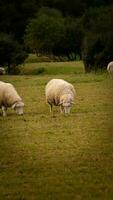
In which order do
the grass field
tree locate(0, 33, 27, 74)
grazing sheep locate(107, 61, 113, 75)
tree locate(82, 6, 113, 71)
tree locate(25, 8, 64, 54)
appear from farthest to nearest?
tree locate(25, 8, 64, 54)
tree locate(0, 33, 27, 74)
tree locate(82, 6, 113, 71)
grazing sheep locate(107, 61, 113, 75)
the grass field

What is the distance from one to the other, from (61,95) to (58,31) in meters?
45.0

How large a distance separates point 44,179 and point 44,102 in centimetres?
1346

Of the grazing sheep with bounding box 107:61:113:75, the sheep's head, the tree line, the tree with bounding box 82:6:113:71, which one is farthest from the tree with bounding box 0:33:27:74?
the sheep's head

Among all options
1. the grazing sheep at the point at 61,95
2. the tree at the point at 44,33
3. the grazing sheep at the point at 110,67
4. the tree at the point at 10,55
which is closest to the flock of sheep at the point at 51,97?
the grazing sheep at the point at 61,95

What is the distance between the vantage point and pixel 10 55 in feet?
168

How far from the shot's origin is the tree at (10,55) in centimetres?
5078

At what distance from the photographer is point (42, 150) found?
1320 centimetres

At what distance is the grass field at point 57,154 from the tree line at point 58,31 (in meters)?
24.0

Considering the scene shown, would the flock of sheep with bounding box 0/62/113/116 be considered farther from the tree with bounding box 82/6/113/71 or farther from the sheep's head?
the tree with bounding box 82/6/113/71

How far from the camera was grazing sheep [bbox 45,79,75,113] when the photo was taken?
19750 mm

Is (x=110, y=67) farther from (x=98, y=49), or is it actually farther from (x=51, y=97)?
(x=51, y=97)

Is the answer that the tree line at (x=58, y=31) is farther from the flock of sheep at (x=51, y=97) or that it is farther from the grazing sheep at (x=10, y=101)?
the grazing sheep at (x=10, y=101)

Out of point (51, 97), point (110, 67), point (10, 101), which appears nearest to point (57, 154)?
point (10, 101)

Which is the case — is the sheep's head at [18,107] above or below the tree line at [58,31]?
above
